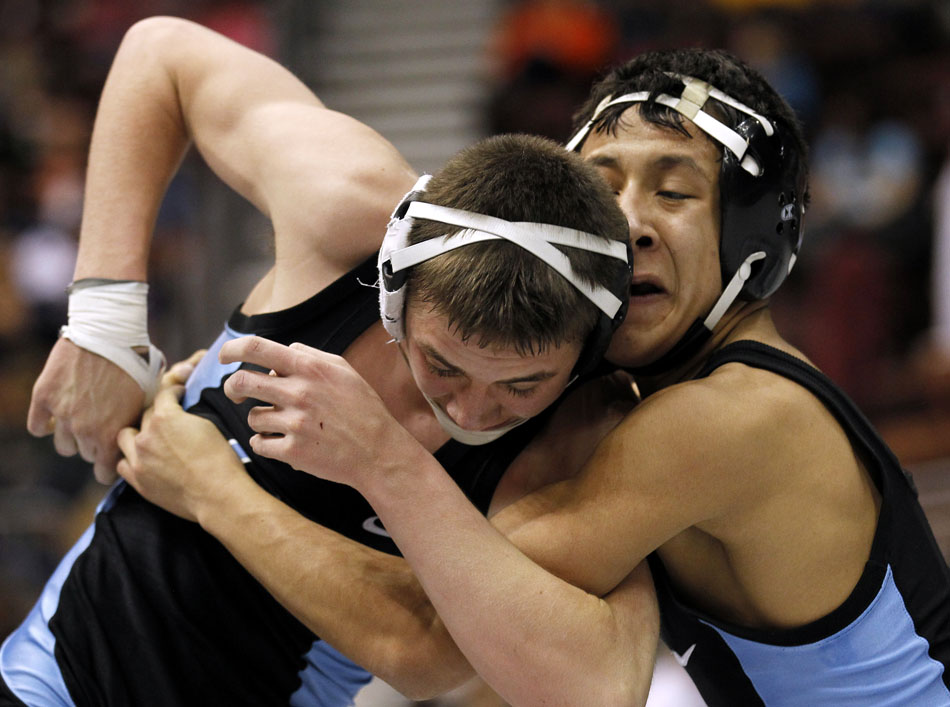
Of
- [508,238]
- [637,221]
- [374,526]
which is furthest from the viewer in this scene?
[374,526]

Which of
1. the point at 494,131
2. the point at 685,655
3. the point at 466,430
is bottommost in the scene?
the point at 494,131

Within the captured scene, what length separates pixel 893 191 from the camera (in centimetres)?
704

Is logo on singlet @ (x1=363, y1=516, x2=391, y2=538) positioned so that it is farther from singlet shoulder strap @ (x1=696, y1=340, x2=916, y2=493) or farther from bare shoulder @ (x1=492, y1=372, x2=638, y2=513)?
singlet shoulder strap @ (x1=696, y1=340, x2=916, y2=493)

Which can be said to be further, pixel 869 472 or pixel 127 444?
pixel 127 444

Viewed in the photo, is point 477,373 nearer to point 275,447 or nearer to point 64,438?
point 275,447

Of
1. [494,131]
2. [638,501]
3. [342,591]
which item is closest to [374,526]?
[342,591]

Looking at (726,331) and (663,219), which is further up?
(663,219)

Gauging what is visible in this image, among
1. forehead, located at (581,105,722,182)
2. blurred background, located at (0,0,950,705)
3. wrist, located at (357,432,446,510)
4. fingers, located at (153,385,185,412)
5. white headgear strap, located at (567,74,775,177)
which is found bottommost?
blurred background, located at (0,0,950,705)

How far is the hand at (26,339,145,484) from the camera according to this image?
2.56 metres

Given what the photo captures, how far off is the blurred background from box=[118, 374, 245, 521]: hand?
11.4 ft

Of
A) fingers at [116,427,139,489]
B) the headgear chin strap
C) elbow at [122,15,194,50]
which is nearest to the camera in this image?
the headgear chin strap

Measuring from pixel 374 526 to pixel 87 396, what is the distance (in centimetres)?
71

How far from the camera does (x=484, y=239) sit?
204 cm

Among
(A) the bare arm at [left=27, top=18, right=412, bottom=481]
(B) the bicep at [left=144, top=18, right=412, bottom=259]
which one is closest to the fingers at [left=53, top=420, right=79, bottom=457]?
(A) the bare arm at [left=27, top=18, right=412, bottom=481]
